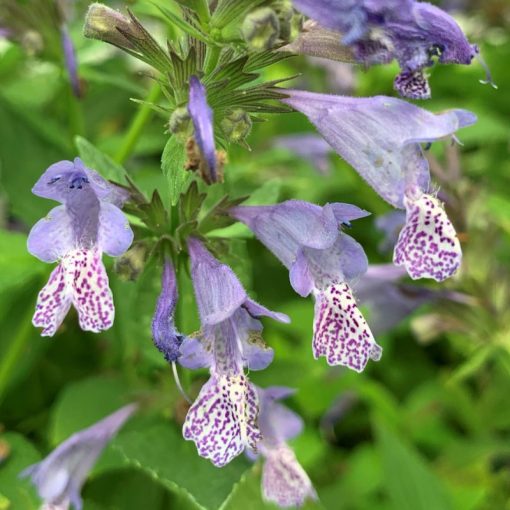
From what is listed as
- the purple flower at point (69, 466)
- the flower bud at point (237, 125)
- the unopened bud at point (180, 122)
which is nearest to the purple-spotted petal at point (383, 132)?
the flower bud at point (237, 125)

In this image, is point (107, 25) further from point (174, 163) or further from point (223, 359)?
point (223, 359)

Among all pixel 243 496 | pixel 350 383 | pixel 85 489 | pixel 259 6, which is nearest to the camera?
pixel 259 6

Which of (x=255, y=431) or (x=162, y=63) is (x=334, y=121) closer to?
(x=162, y=63)

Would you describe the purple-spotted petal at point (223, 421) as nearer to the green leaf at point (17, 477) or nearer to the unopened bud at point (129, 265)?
the unopened bud at point (129, 265)

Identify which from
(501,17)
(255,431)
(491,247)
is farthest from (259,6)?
(501,17)

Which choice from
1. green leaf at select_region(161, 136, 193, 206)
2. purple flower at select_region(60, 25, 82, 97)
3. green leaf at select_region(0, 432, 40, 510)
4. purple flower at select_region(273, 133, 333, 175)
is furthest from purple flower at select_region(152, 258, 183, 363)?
purple flower at select_region(273, 133, 333, 175)
